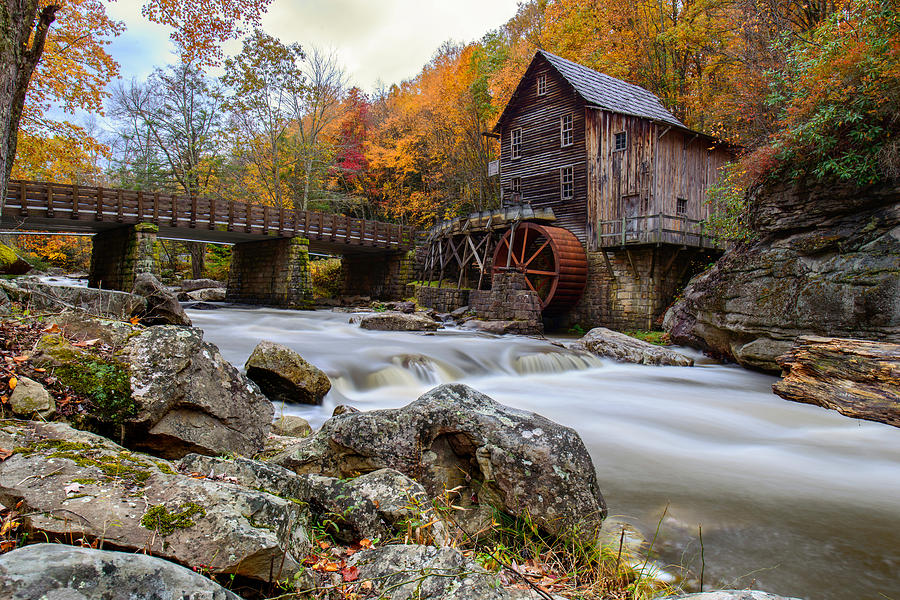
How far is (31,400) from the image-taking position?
7.93 feet

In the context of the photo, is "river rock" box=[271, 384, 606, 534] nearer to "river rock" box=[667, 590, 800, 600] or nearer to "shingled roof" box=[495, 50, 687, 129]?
"river rock" box=[667, 590, 800, 600]

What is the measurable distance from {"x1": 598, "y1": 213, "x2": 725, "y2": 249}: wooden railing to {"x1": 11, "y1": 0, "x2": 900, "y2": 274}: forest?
1659mm

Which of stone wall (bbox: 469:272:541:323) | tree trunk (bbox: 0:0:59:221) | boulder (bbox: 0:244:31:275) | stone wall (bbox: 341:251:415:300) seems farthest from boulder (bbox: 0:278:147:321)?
stone wall (bbox: 341:251:415:300)

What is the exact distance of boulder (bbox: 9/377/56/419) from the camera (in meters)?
2.37

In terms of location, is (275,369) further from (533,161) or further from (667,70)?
(667,70)

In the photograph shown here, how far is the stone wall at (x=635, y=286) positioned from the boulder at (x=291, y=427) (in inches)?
548

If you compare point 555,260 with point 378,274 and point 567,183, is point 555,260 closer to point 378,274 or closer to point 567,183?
point 567,183

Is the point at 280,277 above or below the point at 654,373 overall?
above

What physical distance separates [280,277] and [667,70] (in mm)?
21192

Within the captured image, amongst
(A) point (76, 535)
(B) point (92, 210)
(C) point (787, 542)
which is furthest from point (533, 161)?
(A) point (76, 535)

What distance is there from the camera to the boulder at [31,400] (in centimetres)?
237

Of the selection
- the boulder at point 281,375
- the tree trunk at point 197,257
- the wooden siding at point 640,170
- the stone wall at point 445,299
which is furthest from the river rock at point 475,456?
the tree trunk at point 197,257

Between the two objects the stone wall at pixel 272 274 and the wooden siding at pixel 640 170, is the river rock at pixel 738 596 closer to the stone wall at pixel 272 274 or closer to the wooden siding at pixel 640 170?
the wooden siding at pixel 640 170

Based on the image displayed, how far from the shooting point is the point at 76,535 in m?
1.37
